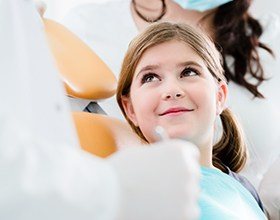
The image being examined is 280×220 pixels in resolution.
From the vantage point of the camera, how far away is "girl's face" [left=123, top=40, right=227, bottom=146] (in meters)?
1.07

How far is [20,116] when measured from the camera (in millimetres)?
647

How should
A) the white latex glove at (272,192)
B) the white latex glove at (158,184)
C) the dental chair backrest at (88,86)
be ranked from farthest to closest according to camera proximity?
the white latex glove at (272,192) → the dental chair backrest at (88,86) → the white latex glove at (158,184)

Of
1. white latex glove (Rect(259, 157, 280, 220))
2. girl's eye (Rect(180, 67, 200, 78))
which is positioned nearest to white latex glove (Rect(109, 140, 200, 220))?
girl's eye (Rect(180, 67, 200, 78))

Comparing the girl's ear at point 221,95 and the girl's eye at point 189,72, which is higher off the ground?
the girl's eye at point 189,72

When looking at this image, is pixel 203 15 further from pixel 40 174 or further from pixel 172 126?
pixel 40 174

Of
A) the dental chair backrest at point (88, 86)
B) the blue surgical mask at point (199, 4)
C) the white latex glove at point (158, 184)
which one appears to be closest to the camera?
the white latex glove at point (158, 184)

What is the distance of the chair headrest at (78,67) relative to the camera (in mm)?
1181

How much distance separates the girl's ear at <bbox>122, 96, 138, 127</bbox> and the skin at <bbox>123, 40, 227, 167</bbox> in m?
0.04

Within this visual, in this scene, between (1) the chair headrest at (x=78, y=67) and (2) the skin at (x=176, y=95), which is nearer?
(2) the skin at (x=176, y=95)

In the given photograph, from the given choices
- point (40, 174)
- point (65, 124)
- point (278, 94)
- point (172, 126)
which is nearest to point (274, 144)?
point (278, 94)

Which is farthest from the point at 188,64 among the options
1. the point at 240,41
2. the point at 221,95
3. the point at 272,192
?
the point at 240,41

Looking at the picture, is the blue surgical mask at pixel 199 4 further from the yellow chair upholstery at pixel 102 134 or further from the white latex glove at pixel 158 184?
the white latex glove at pixel 158 184

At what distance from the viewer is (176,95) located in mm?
1069

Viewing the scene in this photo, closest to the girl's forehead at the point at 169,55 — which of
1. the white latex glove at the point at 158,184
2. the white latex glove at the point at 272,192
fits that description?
the white latex glove at the point at 272,192
